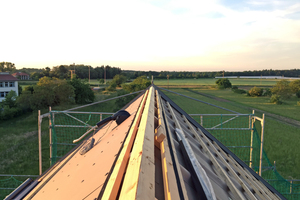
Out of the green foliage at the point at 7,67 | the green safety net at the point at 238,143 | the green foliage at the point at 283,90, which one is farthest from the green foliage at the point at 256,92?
the green foliage at the point at 7,67

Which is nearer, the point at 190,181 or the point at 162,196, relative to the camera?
the point at 162,196

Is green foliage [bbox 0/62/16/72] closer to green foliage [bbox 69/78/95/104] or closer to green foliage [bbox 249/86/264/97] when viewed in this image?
green foliage [bbox 69/78/95/104]

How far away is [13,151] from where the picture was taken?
20312 millimetres

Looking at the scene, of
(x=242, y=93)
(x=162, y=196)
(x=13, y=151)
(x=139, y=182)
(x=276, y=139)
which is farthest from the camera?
(x=242, y=93)

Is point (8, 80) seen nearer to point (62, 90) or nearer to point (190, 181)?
point (62, 90)

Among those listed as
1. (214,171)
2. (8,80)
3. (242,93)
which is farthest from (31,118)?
(242,93)

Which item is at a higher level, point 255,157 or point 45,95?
point 45,95

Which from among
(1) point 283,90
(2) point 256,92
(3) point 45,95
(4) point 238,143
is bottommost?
(4) point 238,143

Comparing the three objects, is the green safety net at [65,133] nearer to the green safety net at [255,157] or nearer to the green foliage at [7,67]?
the green safety net at [255,157]

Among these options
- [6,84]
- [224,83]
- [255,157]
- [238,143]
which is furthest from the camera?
[224,83]

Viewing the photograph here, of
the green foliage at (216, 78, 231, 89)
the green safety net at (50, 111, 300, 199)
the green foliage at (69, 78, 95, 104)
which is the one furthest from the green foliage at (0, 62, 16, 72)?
the green foliage at (216, 78, 231, 89)

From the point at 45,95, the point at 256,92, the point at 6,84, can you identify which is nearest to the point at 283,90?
the point at 256,92

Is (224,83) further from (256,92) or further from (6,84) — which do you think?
(6,84)

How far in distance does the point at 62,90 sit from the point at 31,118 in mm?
6152
